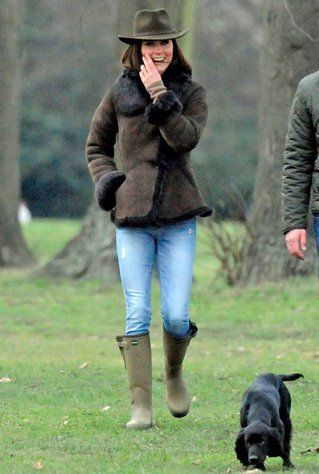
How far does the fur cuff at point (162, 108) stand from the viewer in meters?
6.97

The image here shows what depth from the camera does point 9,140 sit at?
2377 centimetres

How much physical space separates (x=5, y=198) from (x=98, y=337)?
10662 mm

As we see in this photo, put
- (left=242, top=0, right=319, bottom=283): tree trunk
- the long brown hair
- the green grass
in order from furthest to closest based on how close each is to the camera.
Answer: (left=242, top=0, right=319, bottom=283): tree trunk
the long brown hair
the green grass

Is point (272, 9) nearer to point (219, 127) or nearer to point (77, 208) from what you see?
point (77, 208)

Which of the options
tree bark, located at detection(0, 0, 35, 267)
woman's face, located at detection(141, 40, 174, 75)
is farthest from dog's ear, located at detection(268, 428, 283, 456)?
tree bark, located at detection(0, 0, 35, 267)

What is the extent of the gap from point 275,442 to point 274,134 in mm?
9613

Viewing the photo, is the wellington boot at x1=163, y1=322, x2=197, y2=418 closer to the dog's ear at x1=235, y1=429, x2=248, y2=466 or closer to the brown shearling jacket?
the brown shearling jacket

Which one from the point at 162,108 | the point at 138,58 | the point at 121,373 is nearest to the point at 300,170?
the point at 162,108

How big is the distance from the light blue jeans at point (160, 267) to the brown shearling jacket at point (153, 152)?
0.07m

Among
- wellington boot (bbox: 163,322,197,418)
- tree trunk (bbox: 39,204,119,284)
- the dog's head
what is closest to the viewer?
the dog's head

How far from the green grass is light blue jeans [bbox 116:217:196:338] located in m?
0.66

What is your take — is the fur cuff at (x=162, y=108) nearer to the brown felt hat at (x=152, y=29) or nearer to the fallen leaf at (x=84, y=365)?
the brown felt hat at (x=152, y=29)

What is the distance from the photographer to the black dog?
5898 millimetres

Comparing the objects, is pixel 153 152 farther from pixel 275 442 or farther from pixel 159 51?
pixel 275 442
